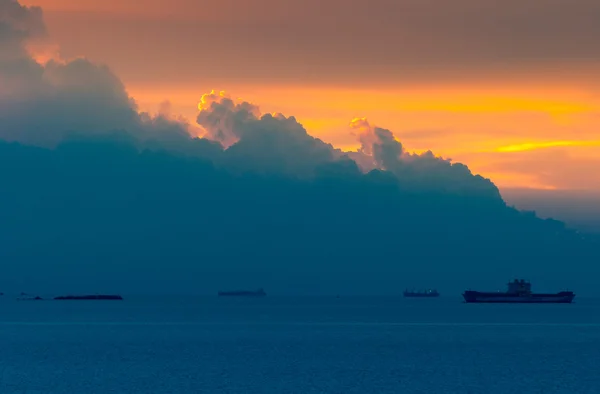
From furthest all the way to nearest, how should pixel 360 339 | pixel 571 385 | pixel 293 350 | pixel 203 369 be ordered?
pixel 360 339
pixel 293 350
pixel 203 369
pixel 571 385

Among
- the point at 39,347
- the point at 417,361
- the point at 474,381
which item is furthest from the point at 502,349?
the point at 39,347

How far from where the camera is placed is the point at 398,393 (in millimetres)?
91250

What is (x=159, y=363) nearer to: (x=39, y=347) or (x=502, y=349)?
(x=39, y=347)

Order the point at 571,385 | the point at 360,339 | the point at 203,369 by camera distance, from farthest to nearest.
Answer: the point at 360,339 < the point at 203,369 < the point at 571,385

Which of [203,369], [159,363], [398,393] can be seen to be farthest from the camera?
[159,363]

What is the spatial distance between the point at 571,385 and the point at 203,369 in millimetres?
40855

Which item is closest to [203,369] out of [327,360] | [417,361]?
[327,360]

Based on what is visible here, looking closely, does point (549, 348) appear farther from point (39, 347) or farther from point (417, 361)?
point (39, 347)

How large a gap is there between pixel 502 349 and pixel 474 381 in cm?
5257

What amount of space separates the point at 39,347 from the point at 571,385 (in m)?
88.6

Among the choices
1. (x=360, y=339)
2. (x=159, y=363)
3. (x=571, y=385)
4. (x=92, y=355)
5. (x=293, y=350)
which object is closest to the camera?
(x=571, y=385)

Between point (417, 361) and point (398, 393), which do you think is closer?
point (398, 393)

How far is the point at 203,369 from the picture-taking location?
11400cm

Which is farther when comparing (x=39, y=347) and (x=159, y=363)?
(x=39, y=347)
